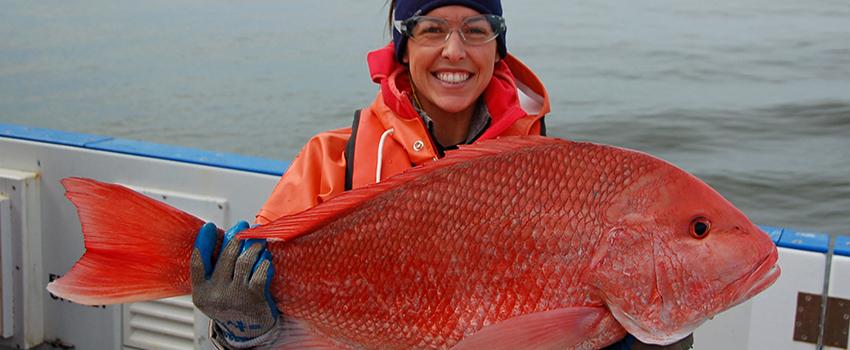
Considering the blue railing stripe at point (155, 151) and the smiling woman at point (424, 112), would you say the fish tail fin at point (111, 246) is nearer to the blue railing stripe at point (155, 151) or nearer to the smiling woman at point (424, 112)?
the smiling woman at point (424, 112)

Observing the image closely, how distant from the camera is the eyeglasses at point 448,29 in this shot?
7.12ft

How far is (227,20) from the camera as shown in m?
18.4

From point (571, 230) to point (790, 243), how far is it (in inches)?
46.8

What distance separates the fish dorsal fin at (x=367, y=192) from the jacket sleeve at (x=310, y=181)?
403 mm

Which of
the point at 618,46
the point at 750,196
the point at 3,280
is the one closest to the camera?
the point at 3,280

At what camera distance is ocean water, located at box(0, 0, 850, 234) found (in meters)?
10.2

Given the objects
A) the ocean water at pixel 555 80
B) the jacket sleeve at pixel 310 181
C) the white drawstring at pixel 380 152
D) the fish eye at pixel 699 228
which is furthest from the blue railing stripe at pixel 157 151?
the ocean water at pixel 555 80

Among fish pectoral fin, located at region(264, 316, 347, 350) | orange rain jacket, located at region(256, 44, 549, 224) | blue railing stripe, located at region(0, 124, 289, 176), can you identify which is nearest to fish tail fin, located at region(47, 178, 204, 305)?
fish pectoral fin, located at region(264, 316, 347, 350)

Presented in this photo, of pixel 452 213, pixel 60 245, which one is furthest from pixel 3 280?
pixel 452 213

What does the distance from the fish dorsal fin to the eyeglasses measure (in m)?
0.57

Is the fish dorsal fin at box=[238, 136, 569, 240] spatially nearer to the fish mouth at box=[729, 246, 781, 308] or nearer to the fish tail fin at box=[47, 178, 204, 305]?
the fish tail fin at box=[47, 178, 204, 305]

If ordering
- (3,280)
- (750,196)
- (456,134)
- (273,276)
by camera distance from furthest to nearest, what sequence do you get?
1. (750,196)
2. (3,280)
3. (456,134)
4. (273,276)

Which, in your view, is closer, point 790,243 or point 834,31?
point 790,243

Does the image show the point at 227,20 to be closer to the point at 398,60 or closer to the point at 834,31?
the point at 834,31
